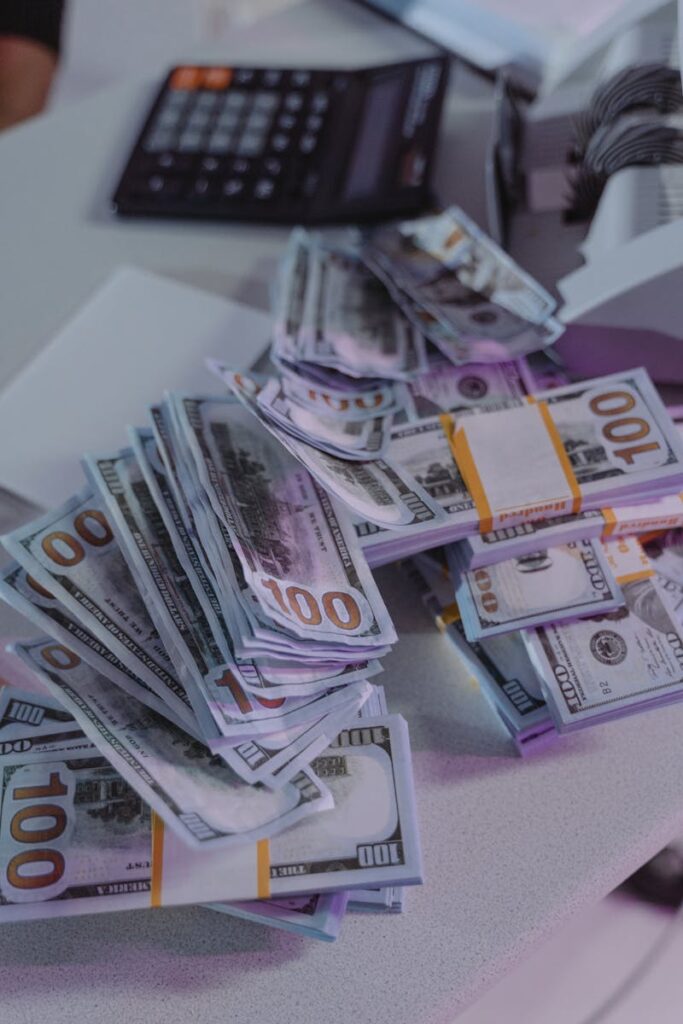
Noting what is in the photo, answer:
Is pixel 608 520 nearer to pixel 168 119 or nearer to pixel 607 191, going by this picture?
pixel 607 191

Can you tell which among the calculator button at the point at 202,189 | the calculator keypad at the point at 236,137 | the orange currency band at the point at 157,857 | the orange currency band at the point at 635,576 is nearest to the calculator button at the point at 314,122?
the calculator keypad at the point at 236,137

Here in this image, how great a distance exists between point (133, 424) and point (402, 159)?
0.36 metres

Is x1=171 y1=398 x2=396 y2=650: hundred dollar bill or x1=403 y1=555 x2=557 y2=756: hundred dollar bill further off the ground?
x1=171 y1=398 x2=396 y2=650: hundred dollar bill

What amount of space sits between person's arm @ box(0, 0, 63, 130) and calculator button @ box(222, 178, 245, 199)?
638 mm

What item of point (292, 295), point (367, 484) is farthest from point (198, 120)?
point (367, 484)

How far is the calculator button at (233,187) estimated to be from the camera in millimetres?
834

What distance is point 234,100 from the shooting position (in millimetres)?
899

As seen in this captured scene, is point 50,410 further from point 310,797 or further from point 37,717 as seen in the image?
point 310,797

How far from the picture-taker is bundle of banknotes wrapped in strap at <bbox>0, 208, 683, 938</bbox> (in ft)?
1.55

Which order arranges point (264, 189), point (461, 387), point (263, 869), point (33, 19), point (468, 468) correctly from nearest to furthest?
point (263, 869) < point (468, 468) < point (461, 387) < point (264, 189) < point (33, 19)

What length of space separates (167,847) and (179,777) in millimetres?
34

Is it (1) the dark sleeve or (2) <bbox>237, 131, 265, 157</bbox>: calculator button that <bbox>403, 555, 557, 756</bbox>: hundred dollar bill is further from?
(1) the dark sleeve

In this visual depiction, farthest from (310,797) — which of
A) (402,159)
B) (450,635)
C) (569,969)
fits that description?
(402,159)

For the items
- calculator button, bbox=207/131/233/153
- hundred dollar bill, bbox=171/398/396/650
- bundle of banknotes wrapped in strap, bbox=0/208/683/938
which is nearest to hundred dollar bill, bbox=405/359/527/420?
bundle of banknotes wrapped in strap, bbox=0/208/683/938
